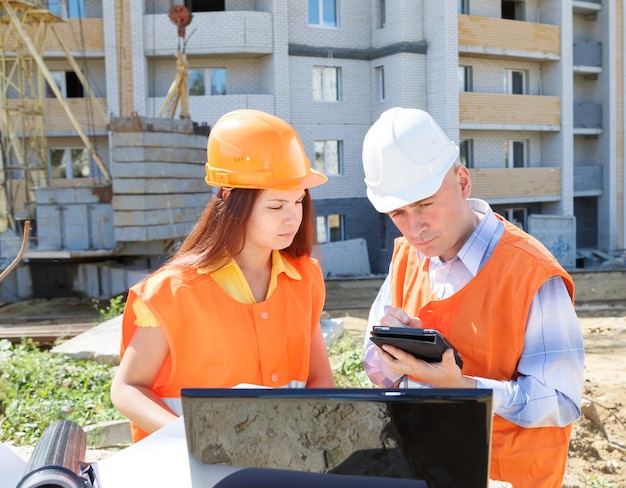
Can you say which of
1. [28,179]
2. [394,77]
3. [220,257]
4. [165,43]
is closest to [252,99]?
[165,43]

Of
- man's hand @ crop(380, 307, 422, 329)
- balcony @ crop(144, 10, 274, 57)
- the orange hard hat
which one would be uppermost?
balcony @ crop(144, 10, 274, 57)

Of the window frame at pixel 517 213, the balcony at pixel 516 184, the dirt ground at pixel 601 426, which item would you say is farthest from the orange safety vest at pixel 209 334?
the window frame at pixel 517 213

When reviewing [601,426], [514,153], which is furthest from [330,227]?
[601,426]

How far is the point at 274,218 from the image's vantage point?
223 centimetres

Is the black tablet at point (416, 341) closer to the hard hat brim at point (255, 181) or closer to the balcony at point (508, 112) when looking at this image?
the hard hat brim at point (255, 181)

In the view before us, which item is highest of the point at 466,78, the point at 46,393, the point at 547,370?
the point at 466,78

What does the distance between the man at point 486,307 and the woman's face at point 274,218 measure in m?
0.27

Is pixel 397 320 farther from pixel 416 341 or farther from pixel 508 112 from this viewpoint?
pixel 508 112

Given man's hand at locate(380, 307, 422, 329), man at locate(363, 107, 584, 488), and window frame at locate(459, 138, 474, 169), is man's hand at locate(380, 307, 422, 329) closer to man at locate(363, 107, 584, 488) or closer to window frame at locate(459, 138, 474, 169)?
man at locate(363, 107, 584, 488)

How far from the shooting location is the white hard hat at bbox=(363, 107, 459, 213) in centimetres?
201

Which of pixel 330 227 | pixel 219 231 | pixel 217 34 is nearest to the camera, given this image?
pixel 219 231

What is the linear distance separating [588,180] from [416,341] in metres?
26.2

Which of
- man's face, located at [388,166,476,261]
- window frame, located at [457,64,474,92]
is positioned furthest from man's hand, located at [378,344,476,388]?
window frame, located at [457,64,474,92]

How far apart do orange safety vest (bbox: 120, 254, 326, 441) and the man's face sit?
0.50 metres
